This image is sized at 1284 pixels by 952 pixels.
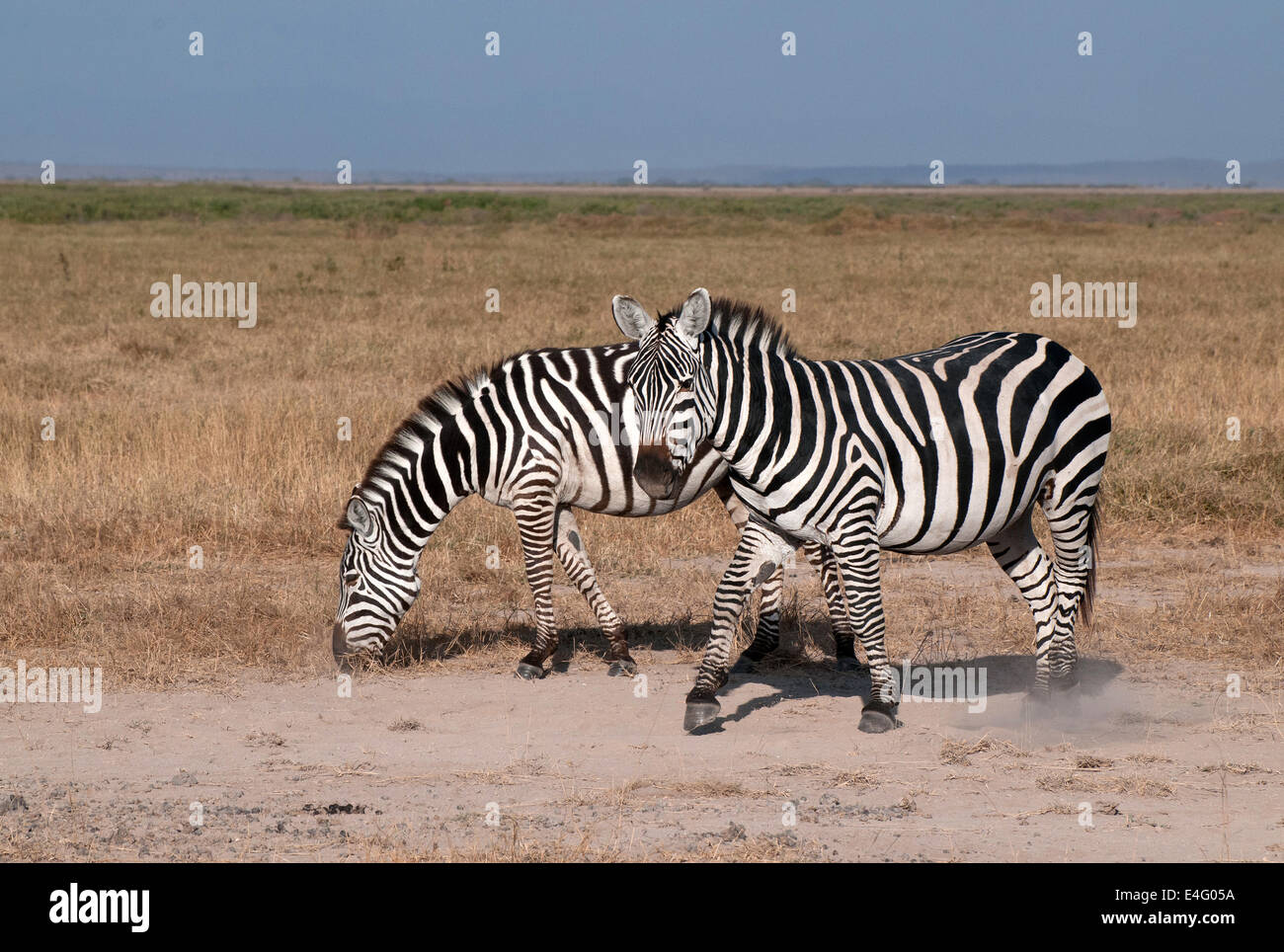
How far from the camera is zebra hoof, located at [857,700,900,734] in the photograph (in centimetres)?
612

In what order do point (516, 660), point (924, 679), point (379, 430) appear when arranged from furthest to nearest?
point (379, 430), point (516, 660), point (924, 679)

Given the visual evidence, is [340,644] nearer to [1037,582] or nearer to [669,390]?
[669,390]

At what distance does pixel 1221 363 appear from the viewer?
15.9 metres

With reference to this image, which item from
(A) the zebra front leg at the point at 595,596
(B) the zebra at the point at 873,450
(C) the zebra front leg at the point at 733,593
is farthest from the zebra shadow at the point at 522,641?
(B) the zebra at the point at 873,450

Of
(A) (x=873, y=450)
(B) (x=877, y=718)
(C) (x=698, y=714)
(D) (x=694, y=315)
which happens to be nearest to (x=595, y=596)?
(C) (x=698, y=714)

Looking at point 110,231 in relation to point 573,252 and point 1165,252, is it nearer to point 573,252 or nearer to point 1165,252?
point 573,252

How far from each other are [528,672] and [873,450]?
2.29 m

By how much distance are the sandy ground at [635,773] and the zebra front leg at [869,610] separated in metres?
0.13

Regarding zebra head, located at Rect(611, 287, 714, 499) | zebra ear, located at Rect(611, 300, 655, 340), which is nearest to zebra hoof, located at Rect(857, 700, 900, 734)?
zebra head, located at Rect(611, 287, 714, 499)

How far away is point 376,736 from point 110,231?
42.1m

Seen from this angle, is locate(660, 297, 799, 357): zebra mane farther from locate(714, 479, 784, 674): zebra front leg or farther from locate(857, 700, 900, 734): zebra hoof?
locate(857, 700, 900, 734): zebra hoof

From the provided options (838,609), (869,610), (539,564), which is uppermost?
(539,564)

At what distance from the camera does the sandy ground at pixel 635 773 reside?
4.79 meters

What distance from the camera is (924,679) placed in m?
6.95
